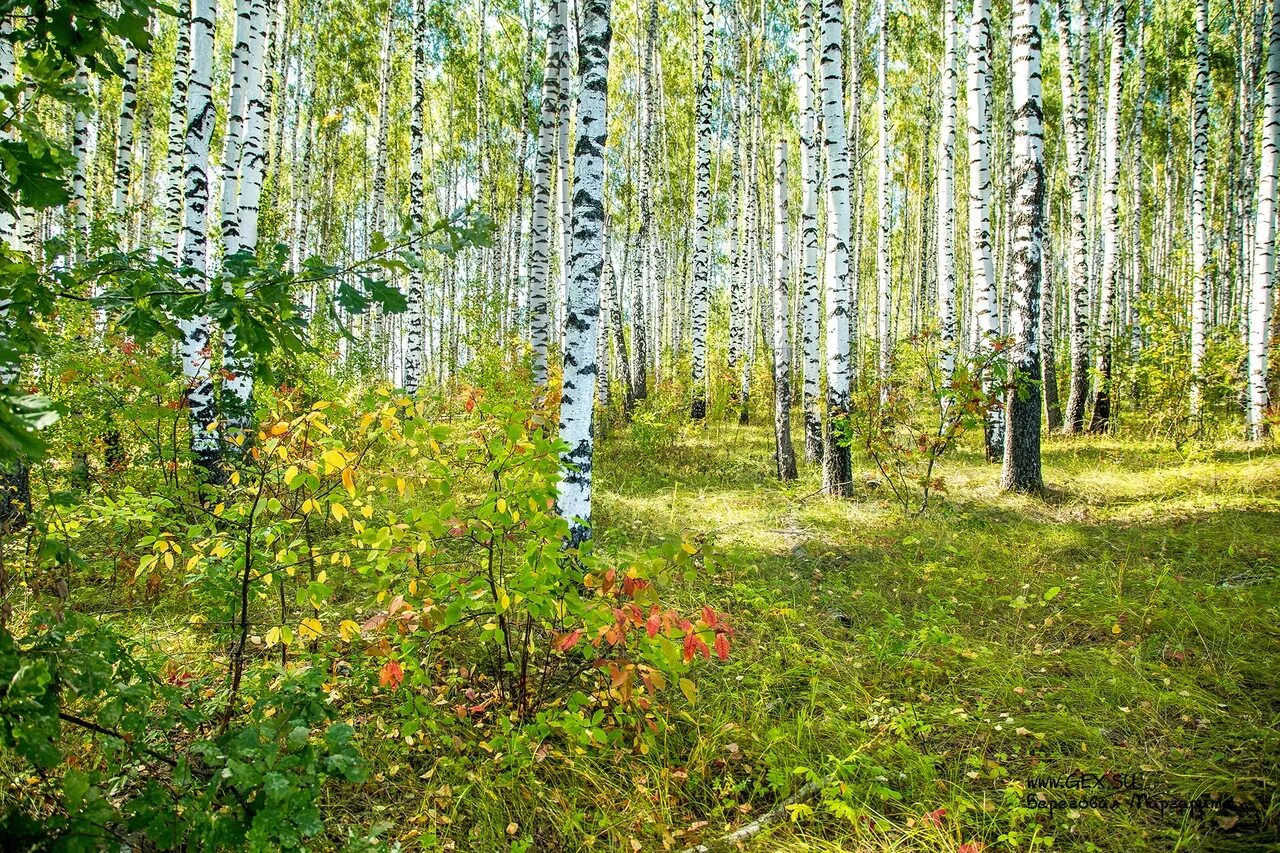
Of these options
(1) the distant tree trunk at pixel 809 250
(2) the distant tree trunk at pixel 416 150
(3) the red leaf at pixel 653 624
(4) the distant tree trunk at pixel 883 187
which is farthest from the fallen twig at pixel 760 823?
(4) the distant tree trunk at pixel 883 187

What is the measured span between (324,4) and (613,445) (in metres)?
15.1

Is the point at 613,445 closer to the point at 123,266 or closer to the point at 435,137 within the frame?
the point at 123,266

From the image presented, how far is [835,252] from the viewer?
7.22m

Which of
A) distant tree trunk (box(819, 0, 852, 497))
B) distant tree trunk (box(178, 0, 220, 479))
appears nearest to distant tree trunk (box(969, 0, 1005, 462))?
distant tree trunk (box(819, 0, 852, 497))

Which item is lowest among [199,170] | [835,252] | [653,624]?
[653,624]

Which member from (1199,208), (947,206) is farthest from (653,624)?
(1199,208)

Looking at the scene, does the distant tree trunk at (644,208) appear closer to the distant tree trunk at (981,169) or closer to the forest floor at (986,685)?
the distant tree trunk at (981,169)

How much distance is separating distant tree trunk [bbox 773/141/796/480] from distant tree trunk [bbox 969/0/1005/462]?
94.6 inches

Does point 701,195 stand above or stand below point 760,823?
above

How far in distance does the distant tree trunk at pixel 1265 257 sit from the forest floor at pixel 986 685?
285 centimetres

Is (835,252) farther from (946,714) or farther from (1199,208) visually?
(1199,208)

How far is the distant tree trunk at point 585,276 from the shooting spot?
4.67 m

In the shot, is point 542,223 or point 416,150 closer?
point 542,223

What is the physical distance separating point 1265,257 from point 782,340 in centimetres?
618
